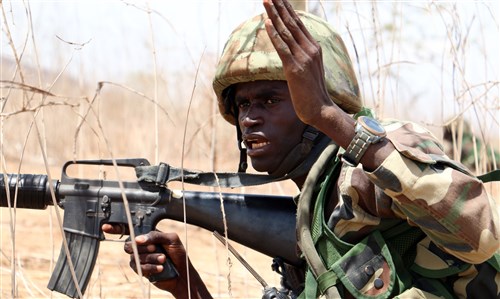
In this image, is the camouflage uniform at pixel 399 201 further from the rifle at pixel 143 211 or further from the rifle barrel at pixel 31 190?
the rifle barrel at pixel 31 190

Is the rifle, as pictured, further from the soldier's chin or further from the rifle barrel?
the soldier's chin

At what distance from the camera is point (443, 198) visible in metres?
2.10

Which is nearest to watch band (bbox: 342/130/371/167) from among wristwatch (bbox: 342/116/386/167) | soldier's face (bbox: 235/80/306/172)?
wristwatch (bbox: 342/116/386/167)

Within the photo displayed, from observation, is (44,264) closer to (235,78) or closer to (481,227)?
(235,78)

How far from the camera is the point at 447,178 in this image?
2109 millimetres

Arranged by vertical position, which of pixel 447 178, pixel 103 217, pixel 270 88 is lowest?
pixel 103 217

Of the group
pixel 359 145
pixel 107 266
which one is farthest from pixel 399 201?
pixel 107 266

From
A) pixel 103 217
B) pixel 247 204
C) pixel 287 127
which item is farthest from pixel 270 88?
pixel 103 217

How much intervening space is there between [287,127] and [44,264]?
2927 millimetres

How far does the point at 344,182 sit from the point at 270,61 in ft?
1.90

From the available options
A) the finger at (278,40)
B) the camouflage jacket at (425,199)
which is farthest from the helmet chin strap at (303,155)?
the finger at (278,40)

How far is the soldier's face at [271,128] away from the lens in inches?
107

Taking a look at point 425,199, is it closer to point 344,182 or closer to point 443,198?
point 443,198

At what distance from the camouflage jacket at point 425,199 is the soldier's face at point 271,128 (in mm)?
388
